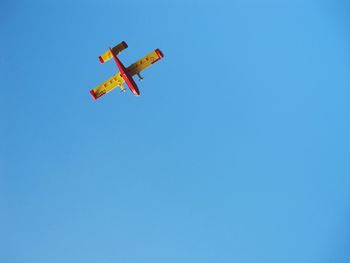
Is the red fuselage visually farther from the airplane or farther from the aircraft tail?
the aircraft tail

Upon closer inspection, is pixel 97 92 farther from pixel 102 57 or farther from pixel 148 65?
pixel 148 65

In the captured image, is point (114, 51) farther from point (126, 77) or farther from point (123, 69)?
point (126, 77)

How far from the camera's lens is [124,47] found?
34.2 metres

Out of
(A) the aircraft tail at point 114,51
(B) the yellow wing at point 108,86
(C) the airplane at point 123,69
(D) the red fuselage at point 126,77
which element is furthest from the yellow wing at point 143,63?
(A) the aircraft tail at point 114,51

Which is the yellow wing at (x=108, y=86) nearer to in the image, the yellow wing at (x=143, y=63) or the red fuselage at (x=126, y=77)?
the red fuselage at (x=126, y=77)

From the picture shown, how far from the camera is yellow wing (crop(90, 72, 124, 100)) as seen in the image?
1329 inches

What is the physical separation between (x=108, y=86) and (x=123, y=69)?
2925mm

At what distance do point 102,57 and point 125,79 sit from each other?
3.36m

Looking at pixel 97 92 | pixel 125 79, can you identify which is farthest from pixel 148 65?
pixel 97 92

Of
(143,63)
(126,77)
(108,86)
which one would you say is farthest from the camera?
(108,86)

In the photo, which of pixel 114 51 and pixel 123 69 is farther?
pixel 114 51

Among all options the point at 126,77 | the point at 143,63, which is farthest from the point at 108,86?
the point at 143,63

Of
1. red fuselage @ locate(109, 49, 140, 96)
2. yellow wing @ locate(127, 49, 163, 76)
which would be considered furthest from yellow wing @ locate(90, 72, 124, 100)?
yellow wing @ locate(127, 49, 163, 76)

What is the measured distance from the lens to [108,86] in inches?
1347
